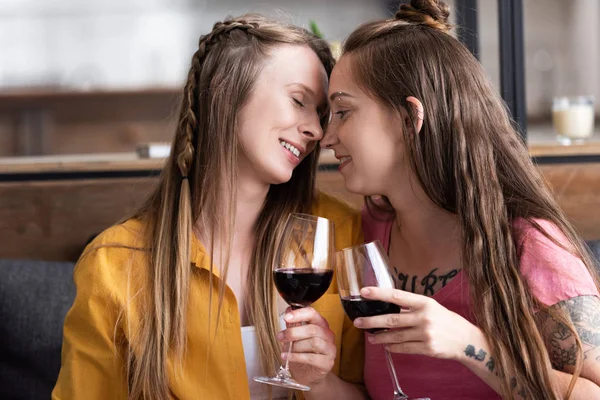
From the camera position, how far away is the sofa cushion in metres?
1.96

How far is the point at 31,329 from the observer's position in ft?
6.50

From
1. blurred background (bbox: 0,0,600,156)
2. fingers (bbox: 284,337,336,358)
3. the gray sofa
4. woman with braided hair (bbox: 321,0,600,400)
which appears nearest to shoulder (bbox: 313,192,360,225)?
woman with braided hair (bbox: 321,0,600,400)

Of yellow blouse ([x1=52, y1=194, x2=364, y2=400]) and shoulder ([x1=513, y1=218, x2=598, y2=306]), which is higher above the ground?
shoulder ([x1=513, y1=218, x2=598, y2=306])

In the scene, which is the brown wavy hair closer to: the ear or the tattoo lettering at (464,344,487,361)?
the ear

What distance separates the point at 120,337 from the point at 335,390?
46cm

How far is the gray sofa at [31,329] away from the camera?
1965mm

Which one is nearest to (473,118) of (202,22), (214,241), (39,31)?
(214,241)

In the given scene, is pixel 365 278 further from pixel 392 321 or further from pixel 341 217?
pixel 341 217

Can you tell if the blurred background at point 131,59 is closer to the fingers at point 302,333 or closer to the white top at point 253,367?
the white top at point 253,367

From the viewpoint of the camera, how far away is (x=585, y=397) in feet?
4.37

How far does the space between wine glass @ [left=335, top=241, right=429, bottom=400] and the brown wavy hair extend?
16.3 inches

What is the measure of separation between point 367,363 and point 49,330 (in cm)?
81

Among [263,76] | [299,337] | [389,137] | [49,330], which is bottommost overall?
[49,330]

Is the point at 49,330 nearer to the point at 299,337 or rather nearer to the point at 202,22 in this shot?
the point at 299,337
